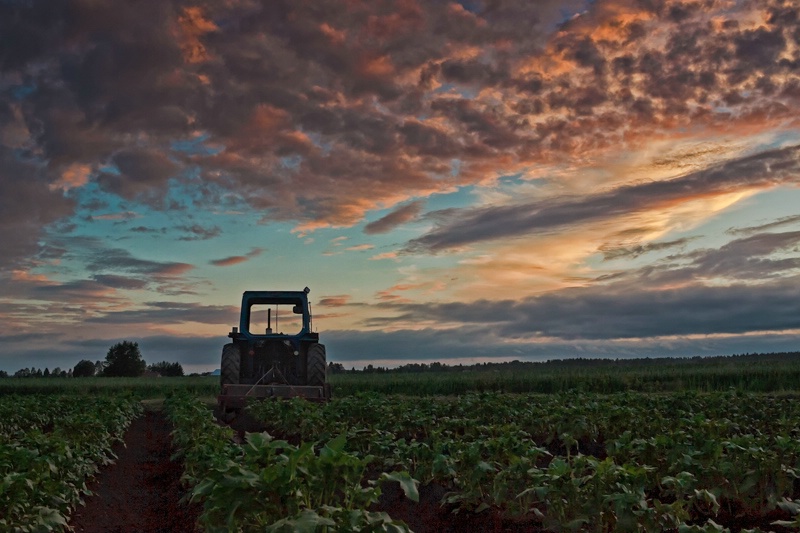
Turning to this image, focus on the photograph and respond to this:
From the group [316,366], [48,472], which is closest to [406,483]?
[48,472]

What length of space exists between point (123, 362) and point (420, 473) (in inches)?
2424

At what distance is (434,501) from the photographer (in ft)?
29.3

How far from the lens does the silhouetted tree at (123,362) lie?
213 ft

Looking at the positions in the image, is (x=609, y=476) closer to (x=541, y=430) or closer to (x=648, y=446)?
(x=648, y=446)

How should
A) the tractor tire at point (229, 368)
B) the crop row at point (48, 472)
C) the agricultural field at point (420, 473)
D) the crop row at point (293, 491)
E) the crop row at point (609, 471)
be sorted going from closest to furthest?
the crop row at point (293, 491) → the agricultural field at point (420, 473) → the crop row at point (48, 472) → the crop row at point (609, 471) → the tractor tire at point (229, 368)

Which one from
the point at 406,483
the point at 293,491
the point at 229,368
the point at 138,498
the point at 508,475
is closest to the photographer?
the point at 293,491

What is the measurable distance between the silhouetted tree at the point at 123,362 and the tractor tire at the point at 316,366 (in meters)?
51.3

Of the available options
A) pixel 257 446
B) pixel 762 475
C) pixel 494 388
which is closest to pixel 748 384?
pixel 494 388

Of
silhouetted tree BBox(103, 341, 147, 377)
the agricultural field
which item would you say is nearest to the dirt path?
the agricultural field

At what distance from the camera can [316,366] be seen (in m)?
18.5

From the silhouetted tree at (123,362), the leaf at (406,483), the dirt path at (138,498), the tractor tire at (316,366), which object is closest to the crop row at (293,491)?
the leaf at (406,483)

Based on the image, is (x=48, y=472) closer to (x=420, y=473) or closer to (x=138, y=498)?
(x=138, y=498)

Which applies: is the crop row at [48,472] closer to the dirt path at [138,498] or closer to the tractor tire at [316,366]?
the dirt path at [138,498]

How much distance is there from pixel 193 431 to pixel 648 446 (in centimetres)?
775
